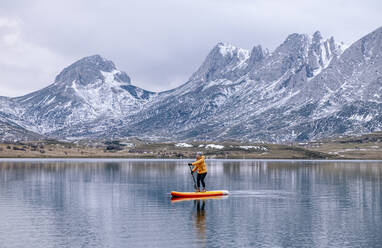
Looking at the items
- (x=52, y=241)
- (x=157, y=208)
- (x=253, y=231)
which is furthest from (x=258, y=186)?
(x=52, y=241)

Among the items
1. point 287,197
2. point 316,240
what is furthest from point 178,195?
point 316,240

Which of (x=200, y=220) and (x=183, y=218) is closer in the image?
(x=200, y=220)

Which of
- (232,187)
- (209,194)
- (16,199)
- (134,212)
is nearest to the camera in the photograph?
(134,212)

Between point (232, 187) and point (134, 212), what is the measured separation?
1584 inches

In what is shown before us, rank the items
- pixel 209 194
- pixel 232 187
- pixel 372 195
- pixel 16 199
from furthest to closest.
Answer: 1. pixel 232 187
2. pixel 372 195
3. pixel 209 194
4. pixel 16 199

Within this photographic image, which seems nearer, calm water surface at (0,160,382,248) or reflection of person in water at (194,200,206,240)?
calm water surface at (0,160,382,248)

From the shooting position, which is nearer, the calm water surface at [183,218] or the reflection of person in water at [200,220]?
the calm water surface at [183,218]

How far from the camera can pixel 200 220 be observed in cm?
5991

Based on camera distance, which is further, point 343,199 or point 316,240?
point 343,199

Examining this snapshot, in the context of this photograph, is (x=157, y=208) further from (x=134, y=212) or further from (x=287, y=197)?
(x=287, y=197)

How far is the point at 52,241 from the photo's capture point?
155ft

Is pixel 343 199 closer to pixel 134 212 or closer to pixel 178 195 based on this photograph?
pixel 178 195

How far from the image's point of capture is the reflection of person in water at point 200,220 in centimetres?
5138

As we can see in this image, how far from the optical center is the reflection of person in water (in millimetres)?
51375
